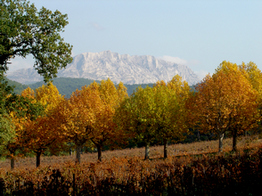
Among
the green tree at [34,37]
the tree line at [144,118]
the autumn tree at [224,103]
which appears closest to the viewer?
the green tree at [34,37]

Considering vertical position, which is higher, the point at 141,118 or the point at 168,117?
the point at 168,117

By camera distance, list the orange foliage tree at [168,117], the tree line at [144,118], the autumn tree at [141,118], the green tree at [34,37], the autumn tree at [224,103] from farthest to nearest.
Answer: the orange foliage tree at [168,117], the autumn tree at [141,118], the tree line at [144,118], the autumn tree at [224,103], the green tree at [34,37]

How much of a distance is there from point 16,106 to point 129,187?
44.3 feet

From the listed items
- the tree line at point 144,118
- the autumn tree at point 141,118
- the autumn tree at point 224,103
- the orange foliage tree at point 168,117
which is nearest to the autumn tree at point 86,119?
the tree line at point 144,118

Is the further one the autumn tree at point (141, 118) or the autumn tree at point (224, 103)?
the autumn tree at point (141, 118)

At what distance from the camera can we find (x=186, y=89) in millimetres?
66562

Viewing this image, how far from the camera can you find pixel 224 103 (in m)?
31.2

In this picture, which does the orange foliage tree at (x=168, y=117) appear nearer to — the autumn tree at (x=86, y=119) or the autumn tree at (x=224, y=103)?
the autumn tree at (x=224, y=103)

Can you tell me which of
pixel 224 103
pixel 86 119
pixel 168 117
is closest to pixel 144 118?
pixel 168 117

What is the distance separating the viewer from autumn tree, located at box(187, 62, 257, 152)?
102ft

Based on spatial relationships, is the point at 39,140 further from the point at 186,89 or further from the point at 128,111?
the point at 186,89

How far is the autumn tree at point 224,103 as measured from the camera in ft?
102

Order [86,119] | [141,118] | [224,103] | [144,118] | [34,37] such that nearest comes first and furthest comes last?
[34,37], [224,103], [86,119], [141,118], [144,118]

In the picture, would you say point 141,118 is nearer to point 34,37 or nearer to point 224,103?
point 224,103
